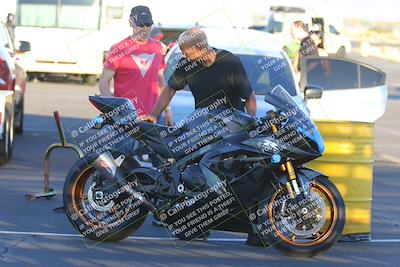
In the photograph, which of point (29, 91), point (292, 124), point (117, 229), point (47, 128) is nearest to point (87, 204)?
point (117, 229)

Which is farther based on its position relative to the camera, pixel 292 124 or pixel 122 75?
pixel 122 75

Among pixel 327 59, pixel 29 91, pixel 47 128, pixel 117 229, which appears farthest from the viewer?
pixel 29 91

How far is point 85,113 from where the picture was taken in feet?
71.7

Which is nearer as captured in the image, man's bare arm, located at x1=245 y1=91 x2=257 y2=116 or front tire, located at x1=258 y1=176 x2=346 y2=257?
front tire, located at x1=258 y1=176 x2=346 y2=257

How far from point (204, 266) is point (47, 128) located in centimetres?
1054

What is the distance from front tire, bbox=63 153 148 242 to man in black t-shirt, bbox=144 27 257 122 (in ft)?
2.31

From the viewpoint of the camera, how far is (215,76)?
368 inches

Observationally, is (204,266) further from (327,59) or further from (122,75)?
(327,59)

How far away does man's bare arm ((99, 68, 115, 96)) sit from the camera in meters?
10.9

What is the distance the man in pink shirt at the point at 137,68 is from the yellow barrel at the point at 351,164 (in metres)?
1.98

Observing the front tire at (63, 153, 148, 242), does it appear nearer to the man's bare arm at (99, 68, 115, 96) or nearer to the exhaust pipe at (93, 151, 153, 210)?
the exhaust pipe at (93, 151, 153, 210)

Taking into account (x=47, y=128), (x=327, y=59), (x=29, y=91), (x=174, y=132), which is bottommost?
(x=29, y=91)

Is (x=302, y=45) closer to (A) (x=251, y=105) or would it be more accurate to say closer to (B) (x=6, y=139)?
(B) (x=6, y=139)

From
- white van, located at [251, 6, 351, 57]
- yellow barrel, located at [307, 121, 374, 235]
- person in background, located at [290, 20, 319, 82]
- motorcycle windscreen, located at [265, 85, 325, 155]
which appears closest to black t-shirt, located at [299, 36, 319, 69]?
person in background, located at [290, 20, 319, 82]
